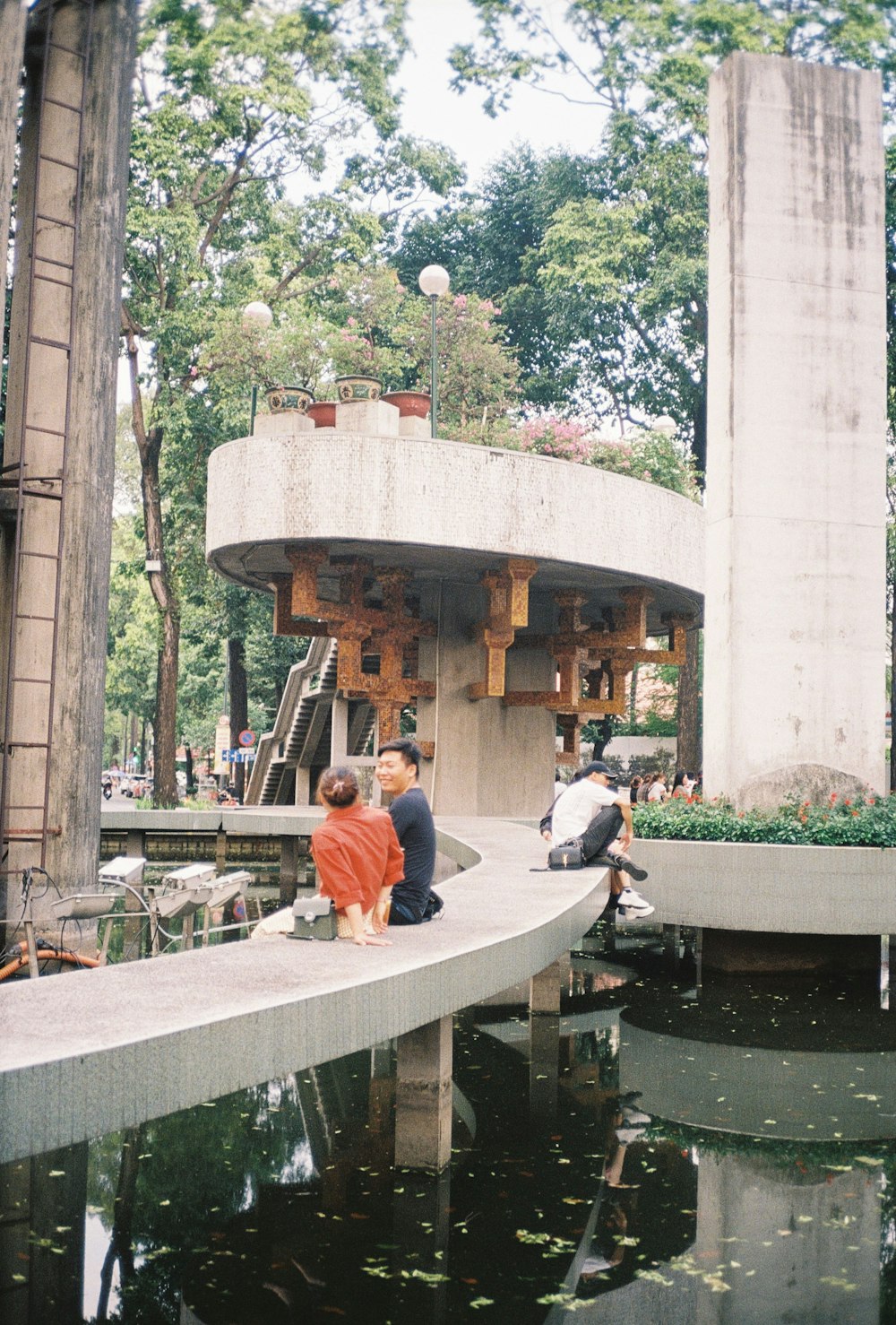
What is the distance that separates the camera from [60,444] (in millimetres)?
12109

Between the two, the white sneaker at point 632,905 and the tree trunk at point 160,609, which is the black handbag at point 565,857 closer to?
the white sneaker at point 632,905

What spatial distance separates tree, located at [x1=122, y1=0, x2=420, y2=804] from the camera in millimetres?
24312

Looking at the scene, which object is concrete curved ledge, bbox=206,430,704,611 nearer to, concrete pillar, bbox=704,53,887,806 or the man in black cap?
concrete pillar, bbox=704,53,887,806

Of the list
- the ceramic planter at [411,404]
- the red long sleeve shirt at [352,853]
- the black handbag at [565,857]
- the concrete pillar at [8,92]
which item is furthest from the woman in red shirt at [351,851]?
the ceramic planter at [411,404]

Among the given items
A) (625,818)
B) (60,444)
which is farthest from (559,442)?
(625,818)

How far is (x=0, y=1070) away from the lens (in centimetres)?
397

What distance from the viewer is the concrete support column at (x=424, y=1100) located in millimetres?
6672

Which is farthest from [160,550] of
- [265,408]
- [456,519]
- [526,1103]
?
[526,1103]

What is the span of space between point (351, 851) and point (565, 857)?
14.5ft

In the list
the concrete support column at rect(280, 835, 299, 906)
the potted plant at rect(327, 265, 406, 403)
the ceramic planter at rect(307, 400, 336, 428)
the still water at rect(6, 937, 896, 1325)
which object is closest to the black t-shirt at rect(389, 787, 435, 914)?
the still water at rect(6, 937, 896, 1325)

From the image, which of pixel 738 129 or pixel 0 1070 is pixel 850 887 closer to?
pixel 738 129

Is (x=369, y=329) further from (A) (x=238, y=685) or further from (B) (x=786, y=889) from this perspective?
(B) (x=786, y=889)

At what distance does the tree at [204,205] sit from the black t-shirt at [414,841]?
18.5m

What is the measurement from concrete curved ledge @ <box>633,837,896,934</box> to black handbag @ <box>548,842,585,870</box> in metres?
1.84
